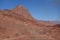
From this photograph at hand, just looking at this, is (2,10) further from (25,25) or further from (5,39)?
(5,39)

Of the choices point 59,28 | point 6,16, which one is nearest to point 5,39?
point 6,16

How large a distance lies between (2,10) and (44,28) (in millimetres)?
3634

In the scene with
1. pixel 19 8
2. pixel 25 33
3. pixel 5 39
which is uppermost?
pixel 19 8

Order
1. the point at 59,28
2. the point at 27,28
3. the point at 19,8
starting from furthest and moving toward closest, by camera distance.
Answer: the point at 19,8, the point at 59,28, the point at 27,28

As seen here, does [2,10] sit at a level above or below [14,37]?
above

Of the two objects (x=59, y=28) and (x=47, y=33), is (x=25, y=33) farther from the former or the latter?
(x=59, y=28)

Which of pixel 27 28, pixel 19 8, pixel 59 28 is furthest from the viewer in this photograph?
pixel 19 8

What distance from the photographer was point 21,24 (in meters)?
12.2

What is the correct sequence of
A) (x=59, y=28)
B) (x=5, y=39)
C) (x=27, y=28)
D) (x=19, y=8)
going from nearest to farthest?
(x=5, y=39), (x=27, y=28), (x=59, y=28), (x=19, y=8)

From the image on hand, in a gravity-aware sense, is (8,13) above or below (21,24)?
above

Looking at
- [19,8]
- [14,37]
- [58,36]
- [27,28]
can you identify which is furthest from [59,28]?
[19,8]

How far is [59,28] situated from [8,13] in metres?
4.21

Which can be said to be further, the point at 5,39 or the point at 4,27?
the point at 4,27

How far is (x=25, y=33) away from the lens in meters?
11.6
